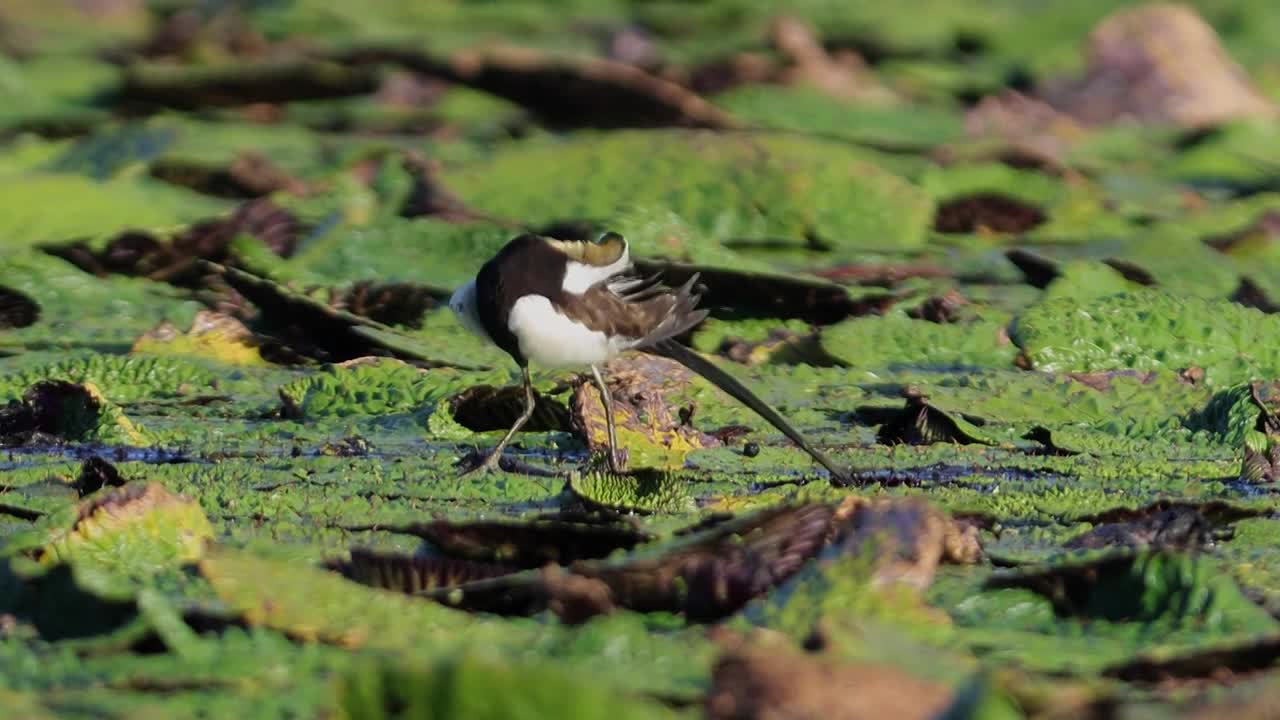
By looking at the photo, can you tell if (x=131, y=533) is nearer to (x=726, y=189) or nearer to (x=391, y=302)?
(x=391, y=302)

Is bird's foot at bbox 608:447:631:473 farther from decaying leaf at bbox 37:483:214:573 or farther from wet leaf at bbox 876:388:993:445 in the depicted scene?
decaying leaf at bbox 37:483:214:573

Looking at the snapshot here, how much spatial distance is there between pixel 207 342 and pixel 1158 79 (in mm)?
7534

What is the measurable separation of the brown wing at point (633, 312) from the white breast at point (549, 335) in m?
0.02

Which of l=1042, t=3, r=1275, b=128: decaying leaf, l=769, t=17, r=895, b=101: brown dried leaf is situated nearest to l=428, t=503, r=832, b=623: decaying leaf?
l=769, t=17, r=895, b=101: brown dried leaf

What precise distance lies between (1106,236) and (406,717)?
242 inches

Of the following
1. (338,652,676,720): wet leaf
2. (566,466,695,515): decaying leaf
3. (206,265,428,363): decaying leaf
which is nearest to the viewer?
(338,652,676,720): wet leaf

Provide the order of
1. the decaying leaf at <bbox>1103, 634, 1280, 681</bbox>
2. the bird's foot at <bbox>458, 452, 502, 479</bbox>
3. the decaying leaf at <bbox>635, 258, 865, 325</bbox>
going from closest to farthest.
A: the decaying leaf at <bbox>1103, 634, 1280, 681</bbox>, the bird's foot at <bbox>458, 452, 502, 479</bbox>, the decaying leaf at <bbox>635, 258, 865, 325</bbox>

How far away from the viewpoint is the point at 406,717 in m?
1.76

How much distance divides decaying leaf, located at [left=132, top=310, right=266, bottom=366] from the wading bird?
112cm

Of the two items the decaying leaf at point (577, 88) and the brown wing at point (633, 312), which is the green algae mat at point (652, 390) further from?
the brown wing at point (633, 312)

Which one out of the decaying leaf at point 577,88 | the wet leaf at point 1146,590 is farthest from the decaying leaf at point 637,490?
the decaying leaf at point 577,88

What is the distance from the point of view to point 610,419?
4.11 metres

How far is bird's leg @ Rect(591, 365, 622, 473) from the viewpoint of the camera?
3963mm

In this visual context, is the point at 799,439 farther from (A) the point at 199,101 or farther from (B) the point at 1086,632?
(A) the point at 199,101
